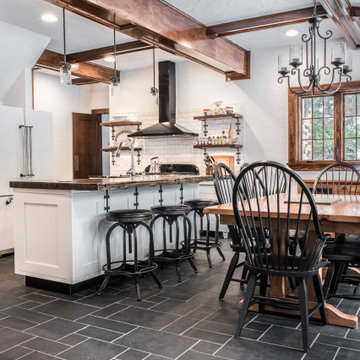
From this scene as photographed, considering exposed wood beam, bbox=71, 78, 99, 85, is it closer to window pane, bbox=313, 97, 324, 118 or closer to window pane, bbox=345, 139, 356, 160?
window pane, bbox=313, 97, 324, 118

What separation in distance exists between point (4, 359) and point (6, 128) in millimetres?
3284

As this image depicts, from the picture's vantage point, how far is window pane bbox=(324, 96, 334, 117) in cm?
584

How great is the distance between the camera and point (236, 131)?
6.46 meters

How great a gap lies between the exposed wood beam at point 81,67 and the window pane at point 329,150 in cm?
390

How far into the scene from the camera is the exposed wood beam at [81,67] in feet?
20.1

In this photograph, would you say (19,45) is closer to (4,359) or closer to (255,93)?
(255,93)

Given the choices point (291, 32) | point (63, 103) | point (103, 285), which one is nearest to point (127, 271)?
point (103, 285)

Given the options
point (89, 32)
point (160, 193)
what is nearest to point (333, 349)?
point (160, 193)

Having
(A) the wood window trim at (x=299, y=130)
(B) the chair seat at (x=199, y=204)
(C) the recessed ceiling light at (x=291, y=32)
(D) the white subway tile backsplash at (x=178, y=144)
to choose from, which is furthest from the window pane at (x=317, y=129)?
(B) the chair seat at (x=199, y=204)

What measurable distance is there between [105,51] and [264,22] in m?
2.43

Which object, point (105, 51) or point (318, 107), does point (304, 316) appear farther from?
point (105, 51)

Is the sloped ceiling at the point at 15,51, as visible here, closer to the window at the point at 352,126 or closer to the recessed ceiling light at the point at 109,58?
the recessed ceiling light at the point at 109,58

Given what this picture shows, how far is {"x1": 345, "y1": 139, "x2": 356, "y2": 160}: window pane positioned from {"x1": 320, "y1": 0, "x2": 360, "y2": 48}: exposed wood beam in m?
1.28

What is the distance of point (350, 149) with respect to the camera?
226 inches
